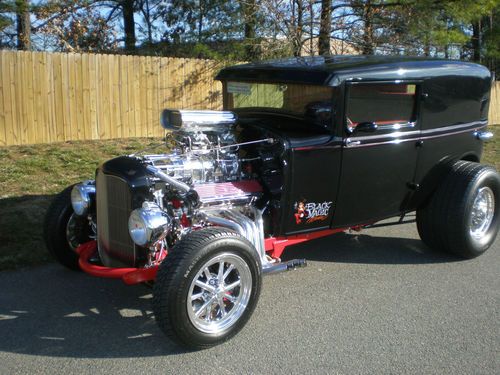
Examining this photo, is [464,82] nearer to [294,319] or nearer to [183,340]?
[294,319]

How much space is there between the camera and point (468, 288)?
4.58 metres

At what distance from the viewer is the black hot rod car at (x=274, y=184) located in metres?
3.63

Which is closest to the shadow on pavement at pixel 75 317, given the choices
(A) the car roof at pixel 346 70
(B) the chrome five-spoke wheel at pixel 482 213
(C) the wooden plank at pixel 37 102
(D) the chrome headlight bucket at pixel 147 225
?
(D) the chrome headlight bucket at pixel 147 225

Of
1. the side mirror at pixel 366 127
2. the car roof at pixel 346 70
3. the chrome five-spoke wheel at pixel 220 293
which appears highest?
the car roof at pixel 346 70

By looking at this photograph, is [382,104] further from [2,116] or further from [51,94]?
[2,116]

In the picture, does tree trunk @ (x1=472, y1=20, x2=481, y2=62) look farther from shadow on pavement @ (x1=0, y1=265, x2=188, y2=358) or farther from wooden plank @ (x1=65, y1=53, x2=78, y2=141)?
shadow on pavement @ (x1=0, y1=265, x2=188, y2=358)

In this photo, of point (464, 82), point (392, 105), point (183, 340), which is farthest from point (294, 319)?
point (464, 82)

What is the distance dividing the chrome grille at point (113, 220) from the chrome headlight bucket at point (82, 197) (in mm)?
220

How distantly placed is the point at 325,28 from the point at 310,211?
28.2 ft

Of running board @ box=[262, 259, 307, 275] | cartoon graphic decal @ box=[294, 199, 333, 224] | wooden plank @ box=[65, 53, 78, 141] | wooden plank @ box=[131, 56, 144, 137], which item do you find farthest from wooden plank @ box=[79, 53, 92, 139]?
running board @ box=[262, 259, 307, 275]

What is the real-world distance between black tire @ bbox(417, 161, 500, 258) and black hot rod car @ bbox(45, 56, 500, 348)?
0.01 m

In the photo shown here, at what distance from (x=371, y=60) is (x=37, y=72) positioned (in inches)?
266

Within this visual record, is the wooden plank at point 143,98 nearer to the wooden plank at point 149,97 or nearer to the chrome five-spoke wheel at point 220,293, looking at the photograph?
the wooden plank at point 149,97

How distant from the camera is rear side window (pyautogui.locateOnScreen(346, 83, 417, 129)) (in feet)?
15.0
